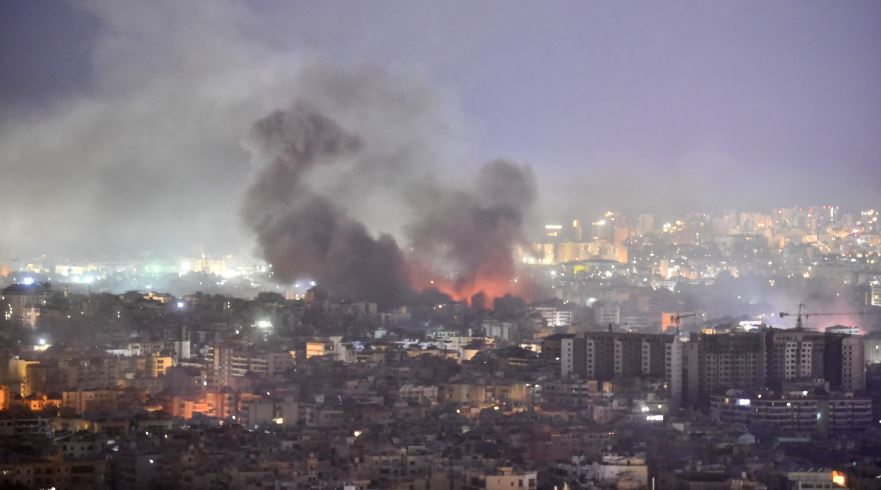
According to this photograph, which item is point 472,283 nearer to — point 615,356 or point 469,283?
point 469,283

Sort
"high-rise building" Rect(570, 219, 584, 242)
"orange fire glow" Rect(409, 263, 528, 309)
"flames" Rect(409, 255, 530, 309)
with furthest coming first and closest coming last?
"high-rise building" Rect(570, 219, 584, 242), "orange fire glow" Rect(409, 263, 528, 309), "flames" Rect(409, 255, 530, 309)

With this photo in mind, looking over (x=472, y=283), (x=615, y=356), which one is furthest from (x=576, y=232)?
(x=615, y=356)

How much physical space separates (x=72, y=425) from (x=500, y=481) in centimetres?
557

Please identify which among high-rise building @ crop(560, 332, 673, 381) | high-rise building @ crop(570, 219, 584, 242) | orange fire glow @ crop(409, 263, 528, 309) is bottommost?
high-rise building @ crop(560, 332, 673, 381)

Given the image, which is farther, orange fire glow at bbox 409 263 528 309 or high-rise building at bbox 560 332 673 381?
orange fire glow at bbox 409 263 528 309

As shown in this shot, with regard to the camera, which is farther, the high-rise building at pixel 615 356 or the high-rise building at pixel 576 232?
the high-rise building at pixel 576 232

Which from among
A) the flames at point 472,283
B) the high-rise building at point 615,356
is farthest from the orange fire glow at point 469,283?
the high-rise building at point 615,356

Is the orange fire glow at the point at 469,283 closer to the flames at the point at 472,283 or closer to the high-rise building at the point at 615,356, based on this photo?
the flames at the point at 472,283

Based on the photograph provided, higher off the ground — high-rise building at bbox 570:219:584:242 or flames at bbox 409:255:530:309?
high-rise building at bbox 570:219:584:242

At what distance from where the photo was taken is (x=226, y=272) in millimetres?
41719

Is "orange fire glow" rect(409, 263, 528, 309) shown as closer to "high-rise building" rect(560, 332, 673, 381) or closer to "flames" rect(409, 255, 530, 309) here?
"flames" rect(409, 255, 530, 309)

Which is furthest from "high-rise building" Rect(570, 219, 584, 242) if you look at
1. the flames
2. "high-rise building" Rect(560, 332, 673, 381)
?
"high-rise building" Rect(560, 332, 673, 381)

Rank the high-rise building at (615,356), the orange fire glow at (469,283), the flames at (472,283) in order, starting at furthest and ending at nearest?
the orange fire glow at (469,283) → the flames at (472,283) → the high-rise building at (615,356)

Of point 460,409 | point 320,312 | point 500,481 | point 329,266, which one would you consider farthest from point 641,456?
point 329,266
